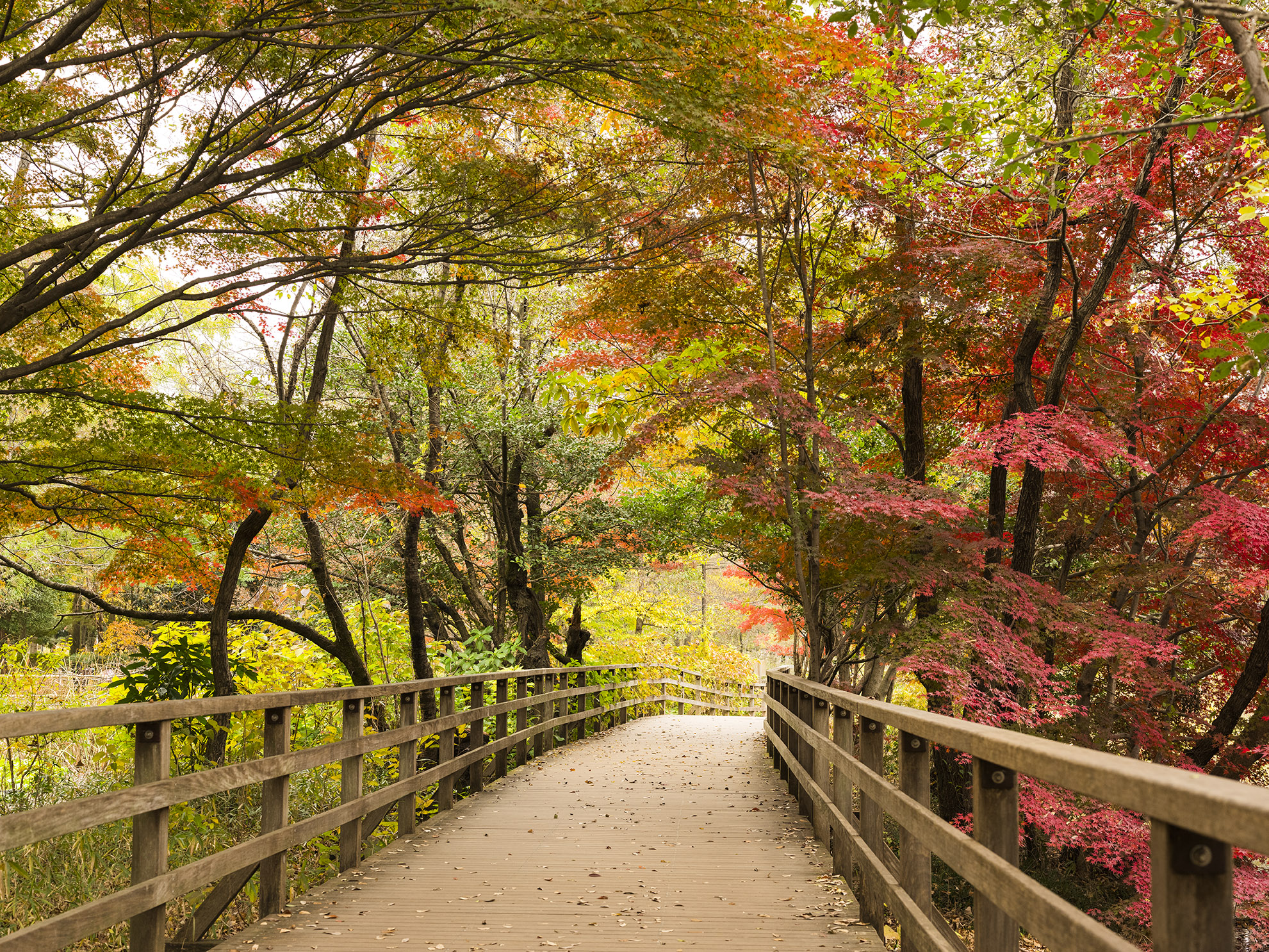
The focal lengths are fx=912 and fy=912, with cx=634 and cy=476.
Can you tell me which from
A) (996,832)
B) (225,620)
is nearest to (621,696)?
(225,620)

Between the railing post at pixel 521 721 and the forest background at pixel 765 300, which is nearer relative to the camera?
the forest background at pixel 765 300

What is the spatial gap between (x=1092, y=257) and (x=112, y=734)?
11576 mm

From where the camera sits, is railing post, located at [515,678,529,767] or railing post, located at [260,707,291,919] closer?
railing post, located at [260,707,291,919]

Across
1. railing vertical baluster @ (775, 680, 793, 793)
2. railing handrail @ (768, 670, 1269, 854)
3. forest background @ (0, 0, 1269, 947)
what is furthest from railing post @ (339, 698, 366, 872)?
railing vertical baluster @ (775, 680, 793, 793)

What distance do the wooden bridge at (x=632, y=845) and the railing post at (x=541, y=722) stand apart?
2.02m

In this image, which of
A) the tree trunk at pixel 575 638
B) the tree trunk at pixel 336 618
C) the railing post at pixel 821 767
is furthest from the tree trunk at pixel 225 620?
the tree trunk at pixel 575 638

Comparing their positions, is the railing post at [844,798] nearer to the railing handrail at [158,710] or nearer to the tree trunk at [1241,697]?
the railing handrail at [158,710]

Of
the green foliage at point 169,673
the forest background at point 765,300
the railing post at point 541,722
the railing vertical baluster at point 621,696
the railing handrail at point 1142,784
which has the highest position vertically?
the forest background at point 765,300

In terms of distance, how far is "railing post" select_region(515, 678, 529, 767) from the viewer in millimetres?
9836

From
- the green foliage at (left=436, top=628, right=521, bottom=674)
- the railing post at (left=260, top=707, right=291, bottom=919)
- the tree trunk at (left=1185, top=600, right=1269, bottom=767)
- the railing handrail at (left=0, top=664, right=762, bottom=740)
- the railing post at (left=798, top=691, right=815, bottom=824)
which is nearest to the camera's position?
the railing handrail at (left=0, top=664, right=762, bottom=740)

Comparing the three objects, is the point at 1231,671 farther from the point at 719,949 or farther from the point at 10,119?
the point at 10,119

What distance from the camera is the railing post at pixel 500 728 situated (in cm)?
891

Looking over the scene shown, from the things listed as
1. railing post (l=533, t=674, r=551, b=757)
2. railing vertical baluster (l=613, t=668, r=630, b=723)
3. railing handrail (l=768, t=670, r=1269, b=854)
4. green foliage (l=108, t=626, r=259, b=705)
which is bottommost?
railing vertical baluster (l=613, t=668, r=630, b=723)

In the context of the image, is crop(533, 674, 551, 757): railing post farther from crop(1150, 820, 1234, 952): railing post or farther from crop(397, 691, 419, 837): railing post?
crop(1150, 820, 1234, 952): railing post
